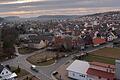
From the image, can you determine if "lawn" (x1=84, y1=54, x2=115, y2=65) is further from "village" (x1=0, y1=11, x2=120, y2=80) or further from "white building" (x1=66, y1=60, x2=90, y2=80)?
"white building" (x1=66, y1=60, x2=90, y2=80)

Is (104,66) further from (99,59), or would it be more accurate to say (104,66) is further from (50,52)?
(50,52)

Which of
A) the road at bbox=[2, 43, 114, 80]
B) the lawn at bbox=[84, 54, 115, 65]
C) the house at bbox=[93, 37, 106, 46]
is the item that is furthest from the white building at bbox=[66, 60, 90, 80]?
the house at bbox=[93, 37, 106, 46]

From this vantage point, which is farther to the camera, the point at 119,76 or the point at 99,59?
the point at 99,59

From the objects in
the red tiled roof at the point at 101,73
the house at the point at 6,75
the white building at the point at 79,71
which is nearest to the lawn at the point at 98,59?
the white building at the point at 79,71

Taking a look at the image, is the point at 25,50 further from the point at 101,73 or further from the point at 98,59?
the point at 101,73

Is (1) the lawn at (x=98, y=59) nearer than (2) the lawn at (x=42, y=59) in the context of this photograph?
Yes

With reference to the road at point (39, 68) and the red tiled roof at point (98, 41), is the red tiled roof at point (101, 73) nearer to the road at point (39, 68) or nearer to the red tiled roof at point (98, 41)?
the road at point (39, 68)

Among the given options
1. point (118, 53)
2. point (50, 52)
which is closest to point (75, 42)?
point (50, 52)

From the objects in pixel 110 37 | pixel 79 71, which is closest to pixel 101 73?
pixel 79 71
